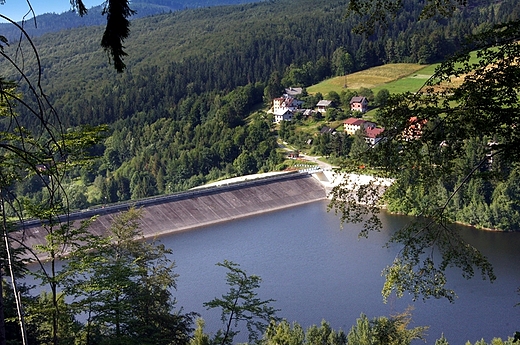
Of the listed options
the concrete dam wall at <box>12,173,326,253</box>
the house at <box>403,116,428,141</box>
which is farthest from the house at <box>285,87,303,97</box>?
the house at <box>403,116,428,141</box>

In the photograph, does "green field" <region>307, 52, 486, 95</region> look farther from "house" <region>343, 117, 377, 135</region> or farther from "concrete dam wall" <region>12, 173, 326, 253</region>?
"concrete dam wall" <region>12, 173, 326, 253</region>

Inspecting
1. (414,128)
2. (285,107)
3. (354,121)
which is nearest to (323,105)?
(285,107)

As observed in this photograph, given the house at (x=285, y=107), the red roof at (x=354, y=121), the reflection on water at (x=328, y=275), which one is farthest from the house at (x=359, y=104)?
the reflection on water at (x=328, y=275)

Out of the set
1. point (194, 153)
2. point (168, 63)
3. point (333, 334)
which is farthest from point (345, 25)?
point (333, 334)

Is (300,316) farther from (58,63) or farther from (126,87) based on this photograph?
(58,63)

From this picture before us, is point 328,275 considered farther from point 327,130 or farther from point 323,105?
point 323,105
